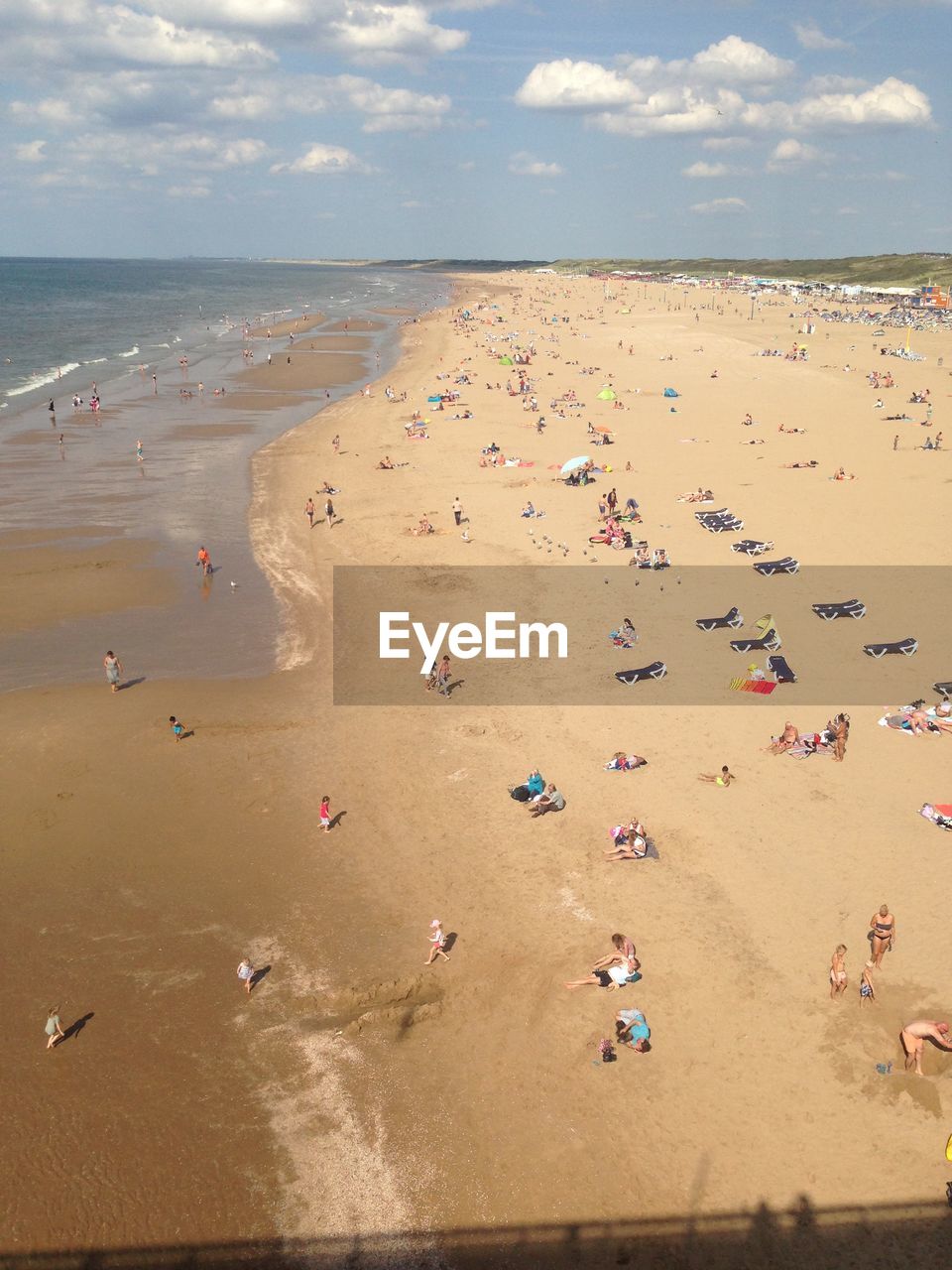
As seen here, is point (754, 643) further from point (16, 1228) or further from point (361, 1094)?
point (16, 1228)

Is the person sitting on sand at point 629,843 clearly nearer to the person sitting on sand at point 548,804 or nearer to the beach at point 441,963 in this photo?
the beach at point 441,963

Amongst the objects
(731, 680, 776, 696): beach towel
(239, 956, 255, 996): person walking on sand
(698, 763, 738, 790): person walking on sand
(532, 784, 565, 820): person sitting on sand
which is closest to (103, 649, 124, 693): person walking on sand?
(239, 956, 255, 996): person walking on sand

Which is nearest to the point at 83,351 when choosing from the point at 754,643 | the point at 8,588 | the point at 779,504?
the point at 8,588

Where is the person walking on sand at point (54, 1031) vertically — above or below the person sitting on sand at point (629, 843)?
below

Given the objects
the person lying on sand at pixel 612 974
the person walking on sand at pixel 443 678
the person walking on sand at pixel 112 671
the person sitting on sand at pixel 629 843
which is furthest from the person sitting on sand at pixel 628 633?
the person walking on sand at pixel 112 671

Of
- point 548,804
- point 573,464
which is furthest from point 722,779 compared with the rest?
point 573,464
